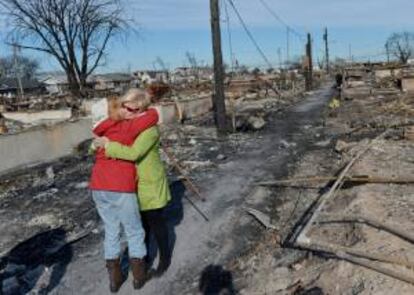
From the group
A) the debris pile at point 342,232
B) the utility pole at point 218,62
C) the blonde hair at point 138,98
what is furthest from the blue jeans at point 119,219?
the utility pole at point 218,62

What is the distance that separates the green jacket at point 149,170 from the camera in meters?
4.87

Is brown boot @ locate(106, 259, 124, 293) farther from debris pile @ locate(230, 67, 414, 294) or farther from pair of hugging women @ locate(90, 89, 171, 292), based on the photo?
debris pile @ locate(230, 67, 414, 294)

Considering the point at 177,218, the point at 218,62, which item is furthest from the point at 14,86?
the point at 177,218

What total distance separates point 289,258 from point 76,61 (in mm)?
37169

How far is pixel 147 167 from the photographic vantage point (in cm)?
504

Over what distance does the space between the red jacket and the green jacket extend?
7 cm

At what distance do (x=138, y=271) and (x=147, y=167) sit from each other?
0.95 meters

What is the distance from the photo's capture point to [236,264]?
19.2 ft

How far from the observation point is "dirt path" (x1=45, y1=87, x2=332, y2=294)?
18.0 feet

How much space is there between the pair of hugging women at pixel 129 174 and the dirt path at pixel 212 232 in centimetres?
43

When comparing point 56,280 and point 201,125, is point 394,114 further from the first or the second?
point 56,280

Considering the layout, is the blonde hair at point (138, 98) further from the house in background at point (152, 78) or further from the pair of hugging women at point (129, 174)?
the house in background at point (152, 78)

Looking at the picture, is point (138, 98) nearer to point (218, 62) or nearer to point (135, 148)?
point (135, 148)

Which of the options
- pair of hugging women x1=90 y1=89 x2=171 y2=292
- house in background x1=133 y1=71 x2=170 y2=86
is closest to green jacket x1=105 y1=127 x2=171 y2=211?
pair of hugging women x1=90 y1=89 x2=171 y2=292
